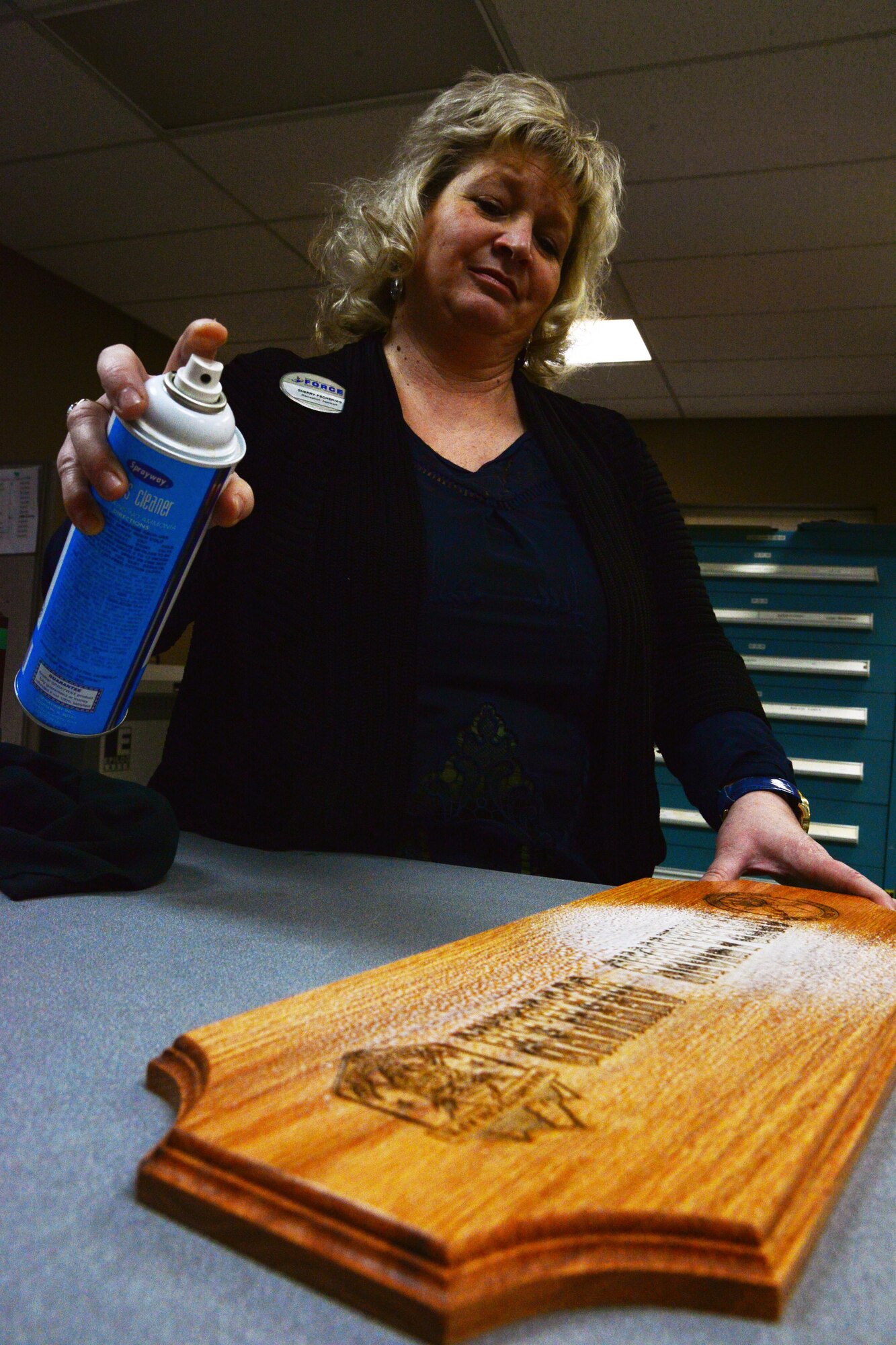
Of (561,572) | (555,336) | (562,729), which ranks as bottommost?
(562,729)

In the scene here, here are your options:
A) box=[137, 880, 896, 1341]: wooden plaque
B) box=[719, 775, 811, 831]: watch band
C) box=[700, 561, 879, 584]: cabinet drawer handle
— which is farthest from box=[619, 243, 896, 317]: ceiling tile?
box=[137, 880, 896, 1341]: wooden plaque

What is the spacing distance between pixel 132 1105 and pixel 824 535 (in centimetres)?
371

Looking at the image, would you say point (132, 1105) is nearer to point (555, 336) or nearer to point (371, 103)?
point (555, 336)

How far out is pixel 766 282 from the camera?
3.33 meters

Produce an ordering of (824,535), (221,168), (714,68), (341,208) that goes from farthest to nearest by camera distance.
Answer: (824,535)
(221,168)
(714,68)
(341,208)

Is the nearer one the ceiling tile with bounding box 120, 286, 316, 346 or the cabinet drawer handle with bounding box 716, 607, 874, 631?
the cabinet drawer handle with bounding box 716, 607, 874, 631

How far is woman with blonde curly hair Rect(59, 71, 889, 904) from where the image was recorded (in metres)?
0.93

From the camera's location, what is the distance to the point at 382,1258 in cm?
26

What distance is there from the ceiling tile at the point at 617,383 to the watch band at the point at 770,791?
3560 mm

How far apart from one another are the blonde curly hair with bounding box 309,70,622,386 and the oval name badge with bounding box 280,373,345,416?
19 cm

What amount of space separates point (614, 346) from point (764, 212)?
122 centimetres

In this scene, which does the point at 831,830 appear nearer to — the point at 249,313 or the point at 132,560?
the point at 249,313

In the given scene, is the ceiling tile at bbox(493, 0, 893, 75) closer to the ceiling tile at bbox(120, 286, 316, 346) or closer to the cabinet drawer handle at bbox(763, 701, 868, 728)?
the ceiling tile at bbox(120, 286, 316, 346)

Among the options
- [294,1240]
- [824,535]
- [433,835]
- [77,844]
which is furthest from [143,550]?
[824,535]
